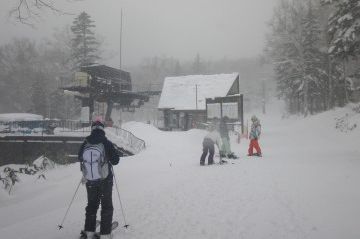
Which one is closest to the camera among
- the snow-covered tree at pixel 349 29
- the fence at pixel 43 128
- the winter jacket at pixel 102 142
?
the winter jacket at pixel 102 142

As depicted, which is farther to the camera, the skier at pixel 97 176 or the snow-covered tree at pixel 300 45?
the snow-covered tree at pixel 300 45

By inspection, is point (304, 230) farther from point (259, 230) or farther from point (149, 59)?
point (149, 59)

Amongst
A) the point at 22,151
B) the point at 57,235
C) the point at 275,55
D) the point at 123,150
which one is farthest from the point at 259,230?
the point at 275,55

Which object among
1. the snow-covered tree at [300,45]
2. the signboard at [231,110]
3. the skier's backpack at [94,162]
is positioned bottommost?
the skier's backpack at [94,162]

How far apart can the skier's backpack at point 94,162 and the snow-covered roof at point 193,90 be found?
32059 mm

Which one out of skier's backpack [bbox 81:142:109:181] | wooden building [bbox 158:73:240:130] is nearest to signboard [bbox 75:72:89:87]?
wooden building [bbox 158:73:240:130]

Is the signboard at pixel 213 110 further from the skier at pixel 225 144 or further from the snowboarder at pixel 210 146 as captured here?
the snowboarder at pixel 210 146

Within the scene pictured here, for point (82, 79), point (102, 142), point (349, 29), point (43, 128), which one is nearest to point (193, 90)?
point (82, 79)

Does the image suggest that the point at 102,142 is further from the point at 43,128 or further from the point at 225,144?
the point at 43,128

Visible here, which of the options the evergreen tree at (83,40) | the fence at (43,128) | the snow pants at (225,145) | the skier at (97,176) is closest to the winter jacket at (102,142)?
the skier at (97,176)

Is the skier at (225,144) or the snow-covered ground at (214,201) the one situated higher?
the skier at (225,144)

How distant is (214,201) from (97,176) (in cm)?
312

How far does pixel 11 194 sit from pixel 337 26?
18277 mm

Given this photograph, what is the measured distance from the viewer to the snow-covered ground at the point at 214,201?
Answer: 5707 mm
